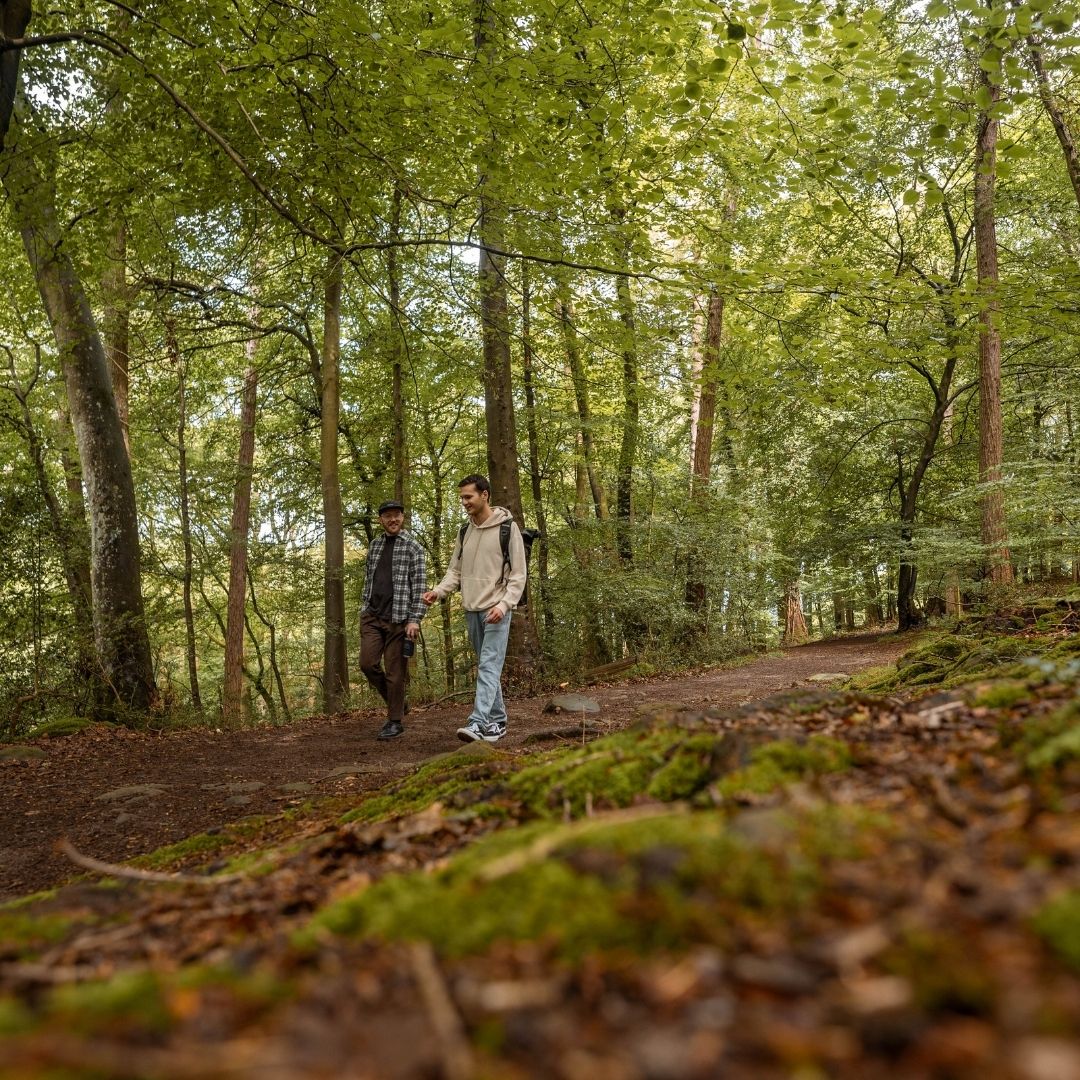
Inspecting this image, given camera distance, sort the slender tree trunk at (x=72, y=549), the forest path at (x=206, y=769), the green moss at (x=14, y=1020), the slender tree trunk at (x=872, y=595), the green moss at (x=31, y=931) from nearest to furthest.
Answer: the green moss at (x=14, y=1020), the green moss at (x=31, y=931), the forest path at (x=206, y=769), the slender tree trunk at (x=72, y=549), the slender tree trunk at (x=872, y=595)

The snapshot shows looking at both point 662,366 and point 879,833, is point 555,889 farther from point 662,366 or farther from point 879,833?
point 662,366

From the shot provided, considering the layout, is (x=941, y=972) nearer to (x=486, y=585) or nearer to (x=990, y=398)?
(x=486, y=585)

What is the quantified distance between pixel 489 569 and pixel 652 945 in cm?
561

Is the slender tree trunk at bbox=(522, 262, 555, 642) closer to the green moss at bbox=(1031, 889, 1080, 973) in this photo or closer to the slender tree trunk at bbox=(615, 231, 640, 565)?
the slender tree trunk at bbox=(615, 231, 640, 565)

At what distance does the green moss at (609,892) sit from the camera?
1.17 meters

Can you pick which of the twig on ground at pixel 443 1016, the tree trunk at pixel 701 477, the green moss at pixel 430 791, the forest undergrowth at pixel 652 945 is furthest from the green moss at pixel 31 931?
the tree trunk at pixel 701 477

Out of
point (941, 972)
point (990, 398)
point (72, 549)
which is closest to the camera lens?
point (941, 972)

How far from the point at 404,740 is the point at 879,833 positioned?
7008 mm

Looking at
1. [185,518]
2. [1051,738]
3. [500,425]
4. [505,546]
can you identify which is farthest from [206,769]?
[185,518]

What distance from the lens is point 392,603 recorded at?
8078 mm

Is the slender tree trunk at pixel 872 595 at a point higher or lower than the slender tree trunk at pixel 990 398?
lower

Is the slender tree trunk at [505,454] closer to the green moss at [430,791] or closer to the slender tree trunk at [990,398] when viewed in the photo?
Result: the green moss at [430,791]

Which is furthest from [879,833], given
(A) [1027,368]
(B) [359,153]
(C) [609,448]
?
(A) [1027,368]

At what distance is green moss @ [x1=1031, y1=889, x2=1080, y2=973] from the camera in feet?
3.10
